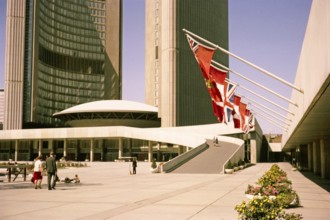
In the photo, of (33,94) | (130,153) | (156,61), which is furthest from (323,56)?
(156,61)

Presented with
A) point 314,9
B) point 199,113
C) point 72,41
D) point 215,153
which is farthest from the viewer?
point 72,41

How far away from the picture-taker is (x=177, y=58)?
13712 cm

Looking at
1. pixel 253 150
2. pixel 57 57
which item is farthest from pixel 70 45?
pixel 253 150

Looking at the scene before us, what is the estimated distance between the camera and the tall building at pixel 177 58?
446 feet

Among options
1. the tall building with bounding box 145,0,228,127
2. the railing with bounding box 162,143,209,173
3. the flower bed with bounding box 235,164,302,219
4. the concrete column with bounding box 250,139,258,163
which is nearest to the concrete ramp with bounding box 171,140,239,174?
the railing with bounding box 162,143,209,173

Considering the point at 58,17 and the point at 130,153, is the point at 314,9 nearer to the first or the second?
A: the point at 130,153

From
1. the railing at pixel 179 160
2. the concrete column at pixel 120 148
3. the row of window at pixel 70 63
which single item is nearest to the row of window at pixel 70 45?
the row of window at pixel 70 63

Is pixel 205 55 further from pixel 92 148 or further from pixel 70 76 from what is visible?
pixel 70 76

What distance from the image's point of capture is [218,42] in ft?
532

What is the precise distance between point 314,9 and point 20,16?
13478cm

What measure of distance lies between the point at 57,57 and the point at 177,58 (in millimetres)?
44012

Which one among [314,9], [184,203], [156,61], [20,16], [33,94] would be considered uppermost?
[20,16]

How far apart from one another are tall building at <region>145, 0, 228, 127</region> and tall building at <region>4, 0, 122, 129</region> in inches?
962

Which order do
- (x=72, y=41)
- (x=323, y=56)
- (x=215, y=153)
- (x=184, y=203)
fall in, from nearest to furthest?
(x=323, y=56) < (x=184, y=203) < (x=215, y=153) < (x=72, y=41)
